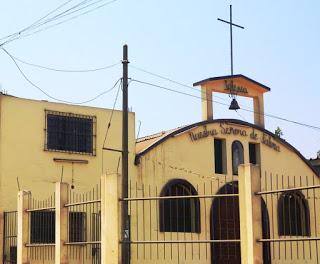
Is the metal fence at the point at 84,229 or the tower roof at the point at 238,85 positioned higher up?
the tower roof at the point at 238,85

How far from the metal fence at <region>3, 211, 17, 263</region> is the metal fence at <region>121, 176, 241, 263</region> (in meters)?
3.62

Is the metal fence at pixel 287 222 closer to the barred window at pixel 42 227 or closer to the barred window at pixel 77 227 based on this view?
the barred window at pixel 77 227

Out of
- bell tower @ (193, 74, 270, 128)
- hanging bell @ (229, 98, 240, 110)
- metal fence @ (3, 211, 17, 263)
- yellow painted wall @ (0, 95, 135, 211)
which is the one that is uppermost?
bell tower @ (193, 74, 270, 128)

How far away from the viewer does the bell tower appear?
2241 centimetres

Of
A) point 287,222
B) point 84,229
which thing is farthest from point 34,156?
point 287,222

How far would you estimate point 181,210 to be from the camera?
2144 centimetres

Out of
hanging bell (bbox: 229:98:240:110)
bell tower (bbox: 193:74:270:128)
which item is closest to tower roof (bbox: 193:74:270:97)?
bell tower (bbox: 193:74:270:128)

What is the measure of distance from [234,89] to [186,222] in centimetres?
501

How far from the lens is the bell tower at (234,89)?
22.4 meters

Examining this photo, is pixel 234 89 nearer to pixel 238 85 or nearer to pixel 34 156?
pixel 238 85

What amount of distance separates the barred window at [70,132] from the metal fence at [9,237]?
7.75 ft

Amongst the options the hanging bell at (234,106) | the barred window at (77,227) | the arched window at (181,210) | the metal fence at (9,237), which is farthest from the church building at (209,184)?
the metal fence at (9,237)

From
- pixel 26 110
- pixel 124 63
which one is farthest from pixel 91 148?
pixel 124 63

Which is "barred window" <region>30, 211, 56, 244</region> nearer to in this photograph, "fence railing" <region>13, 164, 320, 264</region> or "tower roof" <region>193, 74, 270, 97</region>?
"fence railing" <region>13, 164, 320, 264</region>
